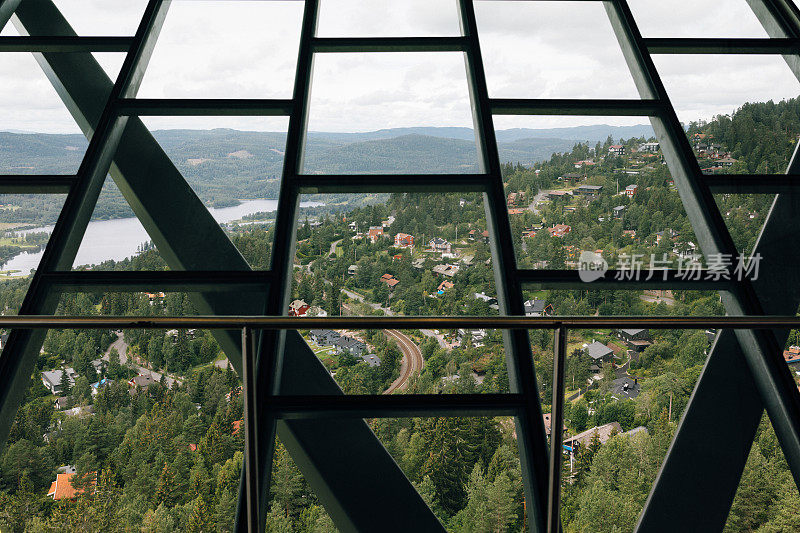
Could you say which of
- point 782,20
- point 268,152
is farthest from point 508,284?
point 782,20

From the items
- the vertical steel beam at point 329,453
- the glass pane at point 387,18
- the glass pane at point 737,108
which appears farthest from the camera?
the glass pane at point 737,108

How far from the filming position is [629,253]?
2.39m

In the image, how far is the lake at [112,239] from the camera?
6.95 feet

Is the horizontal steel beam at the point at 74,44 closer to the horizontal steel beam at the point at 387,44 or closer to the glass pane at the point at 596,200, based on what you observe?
the horizontal steel beam at the point at 387,44

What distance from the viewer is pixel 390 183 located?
1.99 metres

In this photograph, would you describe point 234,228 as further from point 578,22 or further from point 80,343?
point 578,22

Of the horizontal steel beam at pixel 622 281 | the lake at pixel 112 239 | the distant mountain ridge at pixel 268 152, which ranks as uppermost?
the distant mountain ridge at pixel 268 152

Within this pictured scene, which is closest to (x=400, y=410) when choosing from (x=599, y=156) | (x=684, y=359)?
(x=684, y=359)

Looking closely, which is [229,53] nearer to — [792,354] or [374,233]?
[374,233]

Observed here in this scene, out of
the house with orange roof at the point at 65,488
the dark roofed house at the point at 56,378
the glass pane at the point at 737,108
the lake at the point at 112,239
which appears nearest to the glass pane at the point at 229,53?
the lake at the point at 112,239

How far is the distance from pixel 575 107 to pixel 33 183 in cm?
244

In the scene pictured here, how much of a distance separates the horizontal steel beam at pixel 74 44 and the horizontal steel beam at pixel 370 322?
1.83 metres

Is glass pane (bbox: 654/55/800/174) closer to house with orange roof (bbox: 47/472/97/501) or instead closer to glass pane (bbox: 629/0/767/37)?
glass pane (bbox: 629/0/767/37)

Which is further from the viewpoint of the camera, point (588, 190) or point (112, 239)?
point (588, 190)
